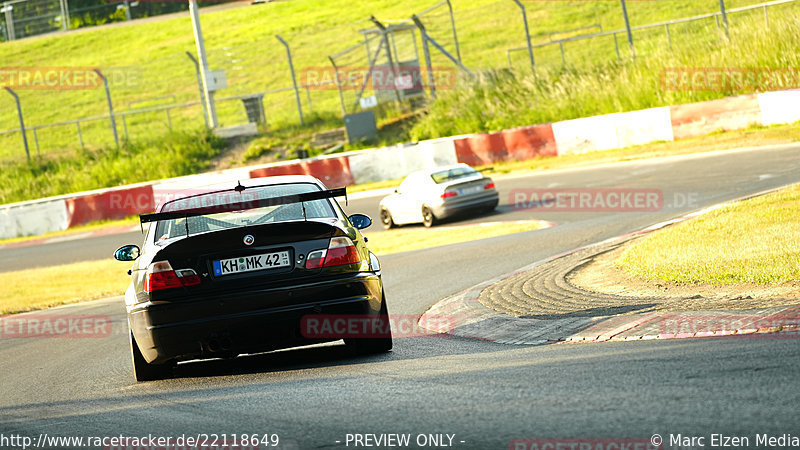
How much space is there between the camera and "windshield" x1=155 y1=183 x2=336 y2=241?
742cm

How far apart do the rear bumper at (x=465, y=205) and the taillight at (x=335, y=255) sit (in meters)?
12.2

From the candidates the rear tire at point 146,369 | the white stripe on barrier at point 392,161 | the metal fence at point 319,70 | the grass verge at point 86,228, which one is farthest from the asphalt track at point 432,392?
the metal fence at point 319,70

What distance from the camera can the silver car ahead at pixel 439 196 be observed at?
63.6ft

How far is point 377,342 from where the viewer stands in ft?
24.7

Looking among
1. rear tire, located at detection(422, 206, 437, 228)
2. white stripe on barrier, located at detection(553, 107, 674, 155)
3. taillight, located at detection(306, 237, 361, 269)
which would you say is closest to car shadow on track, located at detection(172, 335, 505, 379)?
taillight, located at detection(306, 237, 361, 269)

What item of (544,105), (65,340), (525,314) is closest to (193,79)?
(544,105)

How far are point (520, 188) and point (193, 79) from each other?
3100 centimetres

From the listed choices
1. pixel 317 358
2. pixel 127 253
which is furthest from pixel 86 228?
pixel 317 358

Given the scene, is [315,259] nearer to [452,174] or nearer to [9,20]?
[452,174]

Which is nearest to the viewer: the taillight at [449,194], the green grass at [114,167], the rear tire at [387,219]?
the taillight at [449,194]

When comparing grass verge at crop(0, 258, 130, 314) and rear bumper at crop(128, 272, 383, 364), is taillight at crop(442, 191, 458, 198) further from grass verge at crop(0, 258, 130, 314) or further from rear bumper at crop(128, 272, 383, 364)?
rear bumper at crop(128, 272, 383, 364)

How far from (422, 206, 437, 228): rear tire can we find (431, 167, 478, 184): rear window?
1.90 ft

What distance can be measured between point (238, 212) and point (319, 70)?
107 ft

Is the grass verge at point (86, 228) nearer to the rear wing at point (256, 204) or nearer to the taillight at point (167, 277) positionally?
the rear wing at point (256, 204)
